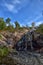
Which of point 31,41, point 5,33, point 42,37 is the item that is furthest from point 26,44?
point 5,33

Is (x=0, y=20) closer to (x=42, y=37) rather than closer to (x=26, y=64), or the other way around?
(x=42, y=37)

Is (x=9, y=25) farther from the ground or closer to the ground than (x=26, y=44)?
farther from the ground

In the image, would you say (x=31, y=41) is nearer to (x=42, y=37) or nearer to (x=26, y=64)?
(x=42, y=37)

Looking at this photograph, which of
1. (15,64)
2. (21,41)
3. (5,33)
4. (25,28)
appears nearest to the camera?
(15,64)

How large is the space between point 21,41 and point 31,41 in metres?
4.47

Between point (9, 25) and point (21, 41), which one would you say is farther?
point (9, 25)

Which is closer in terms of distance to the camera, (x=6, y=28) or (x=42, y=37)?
(x=42, y=37)

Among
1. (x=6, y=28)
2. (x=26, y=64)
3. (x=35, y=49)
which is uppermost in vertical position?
(x=6, y=28)

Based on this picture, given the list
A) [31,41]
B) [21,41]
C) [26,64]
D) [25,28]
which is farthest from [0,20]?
[26,64]

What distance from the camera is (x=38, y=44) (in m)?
44.0

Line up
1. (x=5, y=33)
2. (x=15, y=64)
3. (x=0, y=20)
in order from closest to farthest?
(x=15, y=64) < (x=5, y=33) < (x=0, y=20)

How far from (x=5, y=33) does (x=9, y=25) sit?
913 centimetres

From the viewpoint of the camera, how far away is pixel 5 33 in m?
56.4

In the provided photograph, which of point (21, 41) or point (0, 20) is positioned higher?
point (0, 20)
